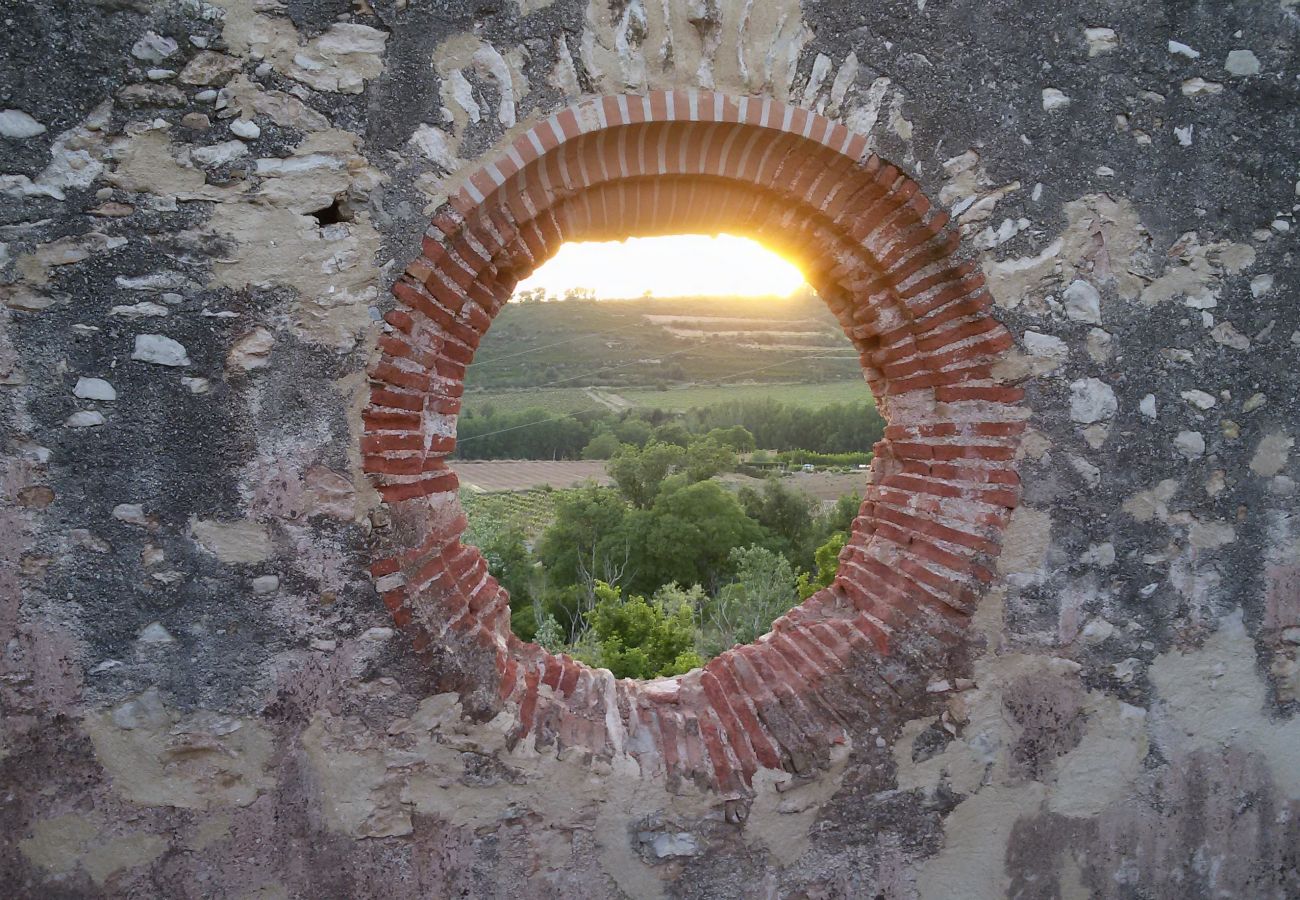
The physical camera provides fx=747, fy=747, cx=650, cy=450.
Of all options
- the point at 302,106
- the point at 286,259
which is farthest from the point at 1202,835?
the point at 302,106

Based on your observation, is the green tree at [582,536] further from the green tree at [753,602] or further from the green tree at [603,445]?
the green tree at [753,602]

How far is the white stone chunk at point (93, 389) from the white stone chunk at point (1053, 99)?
3.11 metres

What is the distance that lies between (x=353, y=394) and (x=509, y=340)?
28.9 meters

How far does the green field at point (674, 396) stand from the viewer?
2841 cm

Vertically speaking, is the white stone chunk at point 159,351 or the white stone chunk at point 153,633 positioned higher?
the white stone chunk at point 159,351

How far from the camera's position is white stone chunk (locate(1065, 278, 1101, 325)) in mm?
2582

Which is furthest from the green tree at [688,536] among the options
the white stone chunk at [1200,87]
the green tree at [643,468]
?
the white stone chunk at [1200,87]

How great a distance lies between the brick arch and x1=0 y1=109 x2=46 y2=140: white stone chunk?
3.57ft

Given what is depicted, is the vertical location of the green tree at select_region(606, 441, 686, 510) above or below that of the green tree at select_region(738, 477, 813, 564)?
above

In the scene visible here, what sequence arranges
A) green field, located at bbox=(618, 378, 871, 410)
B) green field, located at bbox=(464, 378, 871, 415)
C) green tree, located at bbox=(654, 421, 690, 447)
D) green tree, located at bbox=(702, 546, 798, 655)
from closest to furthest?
green tree, located at bbox=(702, 546, 798, 655) → green tree, located at bbox=(654, 421, 690, 447) → green field, located at bbox=(464, 378, 871, 415) → green field, located at bbox=(618, 378, 871, 410)

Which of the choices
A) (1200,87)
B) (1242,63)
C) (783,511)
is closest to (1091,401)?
(1200,87)

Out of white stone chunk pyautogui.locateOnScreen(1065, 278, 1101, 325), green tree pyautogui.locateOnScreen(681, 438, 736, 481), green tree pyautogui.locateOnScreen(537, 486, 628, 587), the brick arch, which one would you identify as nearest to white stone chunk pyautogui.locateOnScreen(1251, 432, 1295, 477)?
white stone chunk pyautogui.locateOnScreen(1065, 278, 1101, 325)

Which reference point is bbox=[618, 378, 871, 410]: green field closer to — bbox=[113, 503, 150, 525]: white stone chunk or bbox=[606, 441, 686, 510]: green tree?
bbox=[606, 441, 686, 510]: green tree

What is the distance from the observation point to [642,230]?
113 inches
